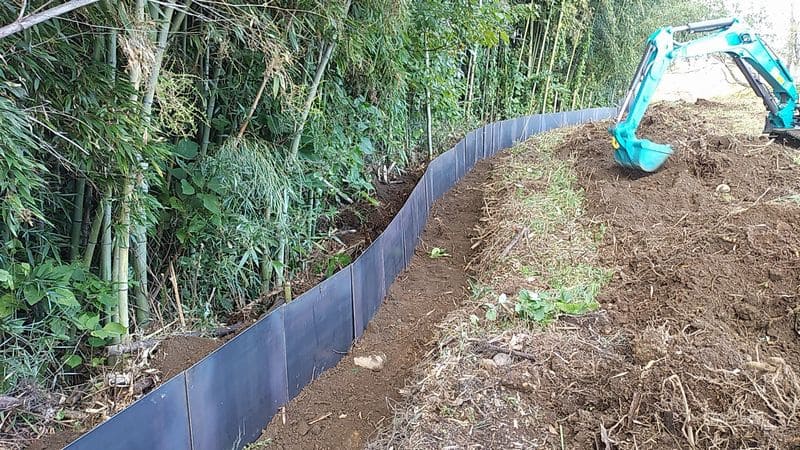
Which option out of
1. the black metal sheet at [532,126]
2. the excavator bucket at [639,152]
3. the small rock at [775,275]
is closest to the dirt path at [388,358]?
the excavator bucket at [639,152]

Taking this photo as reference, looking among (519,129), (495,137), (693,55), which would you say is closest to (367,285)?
(693,55)

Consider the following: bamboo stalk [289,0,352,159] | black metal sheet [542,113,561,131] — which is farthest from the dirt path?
black metal sheet [542,113,561,131]

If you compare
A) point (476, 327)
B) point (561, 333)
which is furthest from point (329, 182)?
point (561, 333)

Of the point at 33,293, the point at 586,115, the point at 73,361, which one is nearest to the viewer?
the point at 33,293

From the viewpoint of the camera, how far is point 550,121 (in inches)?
423

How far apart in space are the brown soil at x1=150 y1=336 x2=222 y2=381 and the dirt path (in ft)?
1.62

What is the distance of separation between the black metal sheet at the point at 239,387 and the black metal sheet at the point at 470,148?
5.09m

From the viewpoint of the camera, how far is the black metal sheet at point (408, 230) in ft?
15.1

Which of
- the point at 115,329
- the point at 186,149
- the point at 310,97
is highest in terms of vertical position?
the point at 310,97

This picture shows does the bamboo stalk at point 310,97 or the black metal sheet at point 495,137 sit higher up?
the bamboo stalk at point 310,97

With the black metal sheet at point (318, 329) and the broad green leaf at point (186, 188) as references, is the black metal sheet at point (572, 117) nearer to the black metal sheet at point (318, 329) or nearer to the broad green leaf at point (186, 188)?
the black metal sheet at point (318, 329)

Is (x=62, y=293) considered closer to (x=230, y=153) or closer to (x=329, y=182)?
(x=230, y=153)

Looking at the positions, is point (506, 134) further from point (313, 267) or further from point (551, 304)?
point (551, 304)

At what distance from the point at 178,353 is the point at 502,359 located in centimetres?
154
